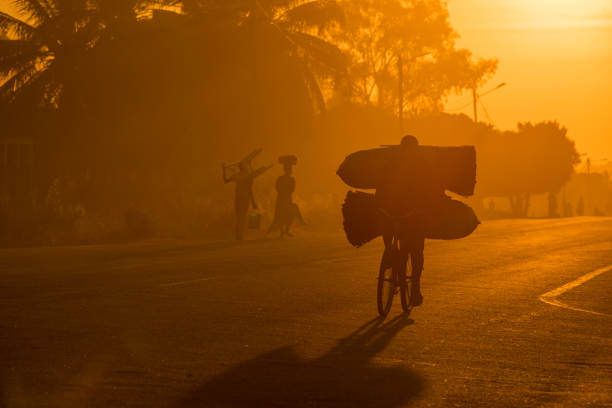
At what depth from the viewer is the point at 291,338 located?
9055 millimetres

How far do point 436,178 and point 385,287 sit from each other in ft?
3.92

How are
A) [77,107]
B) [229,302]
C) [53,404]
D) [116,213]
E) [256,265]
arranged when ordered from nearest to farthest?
[53,404]
[229,302]
[256,265]
[116,213]
[77,107]

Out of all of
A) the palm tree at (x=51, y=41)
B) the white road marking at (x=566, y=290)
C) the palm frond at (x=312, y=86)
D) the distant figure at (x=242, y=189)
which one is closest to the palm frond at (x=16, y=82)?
the palm tree at (x=51, y=41)

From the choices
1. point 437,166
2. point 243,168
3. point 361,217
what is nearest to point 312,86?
point 243,168

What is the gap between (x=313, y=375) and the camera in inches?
290

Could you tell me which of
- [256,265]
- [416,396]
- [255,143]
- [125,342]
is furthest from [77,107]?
[416,396]

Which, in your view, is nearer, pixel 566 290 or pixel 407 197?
pixel 407 197

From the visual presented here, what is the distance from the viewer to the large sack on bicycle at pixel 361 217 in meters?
10.9

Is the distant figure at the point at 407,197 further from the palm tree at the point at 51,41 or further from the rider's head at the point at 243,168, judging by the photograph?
the palm tree at the point at 51,41

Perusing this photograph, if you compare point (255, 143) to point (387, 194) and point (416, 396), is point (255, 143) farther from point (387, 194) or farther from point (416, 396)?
point (416, 396)

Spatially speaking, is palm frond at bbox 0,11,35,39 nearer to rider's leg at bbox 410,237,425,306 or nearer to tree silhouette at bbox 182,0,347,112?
tree silhouette at bbox 182,0,347,112

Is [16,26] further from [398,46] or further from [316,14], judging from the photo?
[398,46]

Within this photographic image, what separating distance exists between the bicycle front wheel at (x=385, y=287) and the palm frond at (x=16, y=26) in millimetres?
30479

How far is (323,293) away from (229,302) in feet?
4.85
